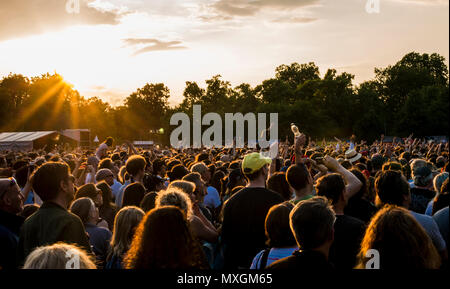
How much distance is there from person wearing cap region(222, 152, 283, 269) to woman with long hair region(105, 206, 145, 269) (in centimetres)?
107

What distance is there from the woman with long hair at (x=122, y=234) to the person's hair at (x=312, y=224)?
1.59 meters

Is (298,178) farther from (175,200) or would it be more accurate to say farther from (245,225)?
(175,200)

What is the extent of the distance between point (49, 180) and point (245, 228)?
198 cm

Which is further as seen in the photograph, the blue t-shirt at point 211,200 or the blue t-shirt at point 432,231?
the blue t-shirt at point 211,200

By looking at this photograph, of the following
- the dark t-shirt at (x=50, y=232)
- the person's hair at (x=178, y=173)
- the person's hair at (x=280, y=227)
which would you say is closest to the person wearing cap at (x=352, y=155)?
the person's hair at (x=178, y=173)

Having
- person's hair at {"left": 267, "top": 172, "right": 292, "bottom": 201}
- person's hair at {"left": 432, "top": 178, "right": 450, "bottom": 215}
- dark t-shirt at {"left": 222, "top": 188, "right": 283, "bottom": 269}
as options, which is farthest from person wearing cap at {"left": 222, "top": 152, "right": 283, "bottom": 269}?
person's hair at {"left": 432, "top": 178, "right": 450, "bottom": 215}

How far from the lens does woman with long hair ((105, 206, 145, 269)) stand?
374cm

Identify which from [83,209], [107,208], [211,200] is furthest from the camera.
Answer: [211,200]

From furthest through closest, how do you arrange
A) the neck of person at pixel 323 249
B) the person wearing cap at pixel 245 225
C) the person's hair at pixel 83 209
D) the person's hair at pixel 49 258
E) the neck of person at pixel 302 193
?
1. the neck of person at pixel 302 193
2. the person's hair at pixel 83 209
3. the person wearing cap at pixel 245 225
4. the neck of person at pixel 323 249
5. the person's hair at pixel 49 258

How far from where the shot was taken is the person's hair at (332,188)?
4145mm

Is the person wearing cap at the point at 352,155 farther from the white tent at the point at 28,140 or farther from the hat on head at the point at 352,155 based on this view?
the white tent at the point at 28,140

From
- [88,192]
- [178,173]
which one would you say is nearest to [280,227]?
[88,192]

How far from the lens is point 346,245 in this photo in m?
3.75
